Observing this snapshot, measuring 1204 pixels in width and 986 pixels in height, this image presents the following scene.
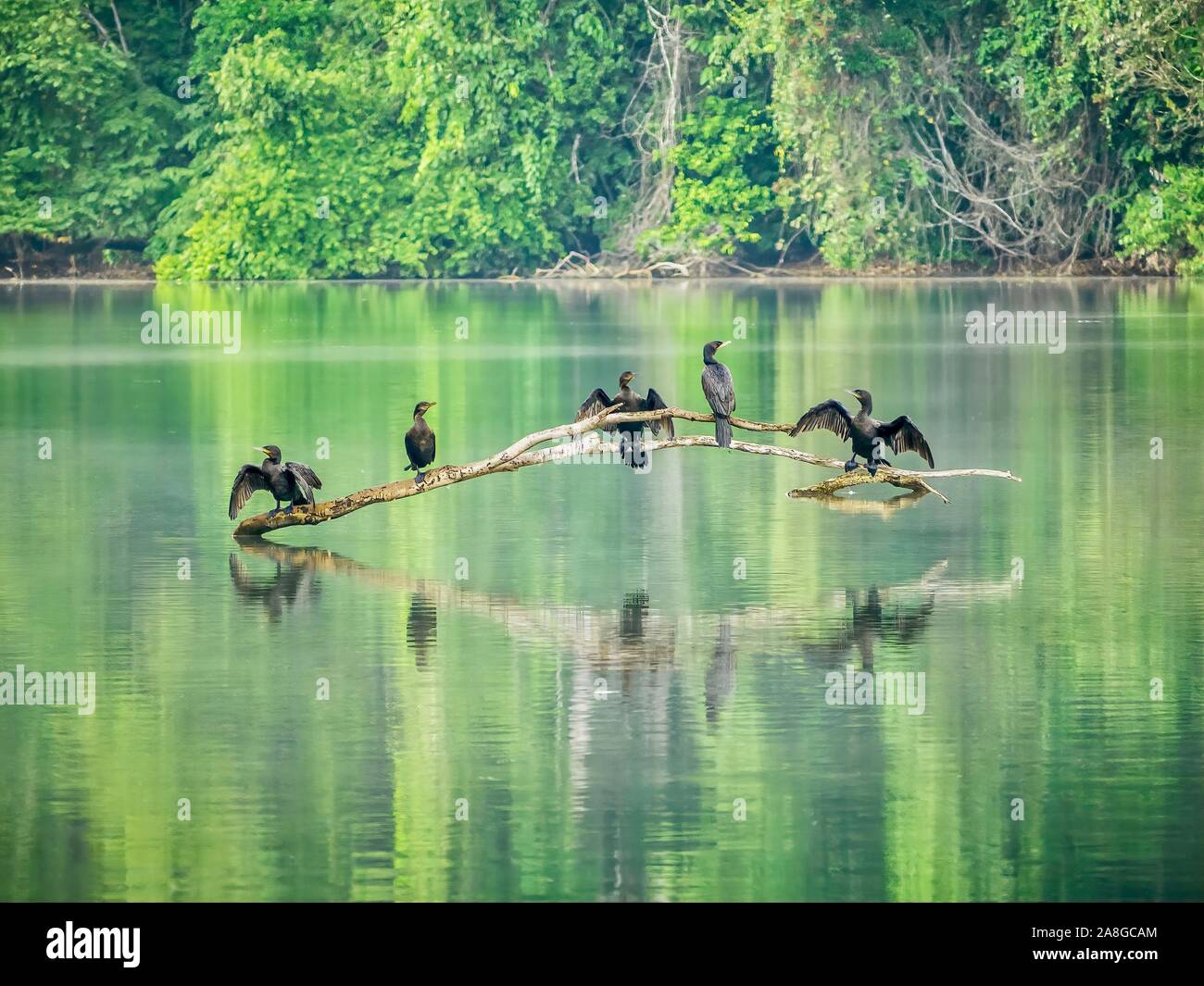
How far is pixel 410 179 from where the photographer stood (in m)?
47.4

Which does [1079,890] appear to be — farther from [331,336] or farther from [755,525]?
[331,336]

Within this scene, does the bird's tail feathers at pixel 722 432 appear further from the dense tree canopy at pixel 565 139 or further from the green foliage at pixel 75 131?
the green foliage at pixel 75 131

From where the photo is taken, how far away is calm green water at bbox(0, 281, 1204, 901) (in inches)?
303

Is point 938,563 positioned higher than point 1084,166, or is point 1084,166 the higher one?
point 1084,166

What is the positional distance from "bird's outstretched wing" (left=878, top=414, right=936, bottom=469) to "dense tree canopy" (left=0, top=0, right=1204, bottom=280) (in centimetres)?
2741
